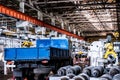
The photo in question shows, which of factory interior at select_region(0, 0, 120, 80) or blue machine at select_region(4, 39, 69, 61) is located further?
blue machine at select_region(4, 39, 69, 61)

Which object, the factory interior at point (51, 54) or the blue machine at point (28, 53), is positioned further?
the blue machine at point (28, 53)

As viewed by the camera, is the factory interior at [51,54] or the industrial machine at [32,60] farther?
the industrial machine at [32,60]

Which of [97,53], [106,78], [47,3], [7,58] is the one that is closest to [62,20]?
[47,3]

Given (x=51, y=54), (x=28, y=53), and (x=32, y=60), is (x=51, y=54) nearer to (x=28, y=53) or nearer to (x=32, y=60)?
(x=32, y=60)

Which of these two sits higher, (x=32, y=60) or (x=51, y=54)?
(x=51, y=54)

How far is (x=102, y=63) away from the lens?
13.4 m

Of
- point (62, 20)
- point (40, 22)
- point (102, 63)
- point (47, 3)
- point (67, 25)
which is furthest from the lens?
point (67, 25)

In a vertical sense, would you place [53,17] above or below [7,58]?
above

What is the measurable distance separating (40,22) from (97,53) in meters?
8.17

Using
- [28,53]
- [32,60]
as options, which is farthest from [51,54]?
[28,53]

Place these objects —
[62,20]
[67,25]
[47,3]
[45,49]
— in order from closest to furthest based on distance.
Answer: [45,49]
[47,3]
[62,20]
[67,25]

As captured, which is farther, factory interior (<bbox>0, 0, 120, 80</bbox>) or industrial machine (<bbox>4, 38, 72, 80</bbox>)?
industrial machine (<bbox>4, 38, 72, 80</bbox>)

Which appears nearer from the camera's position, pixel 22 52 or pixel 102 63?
pixel 22 52

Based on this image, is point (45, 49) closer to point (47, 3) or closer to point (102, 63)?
point (102, 63)
